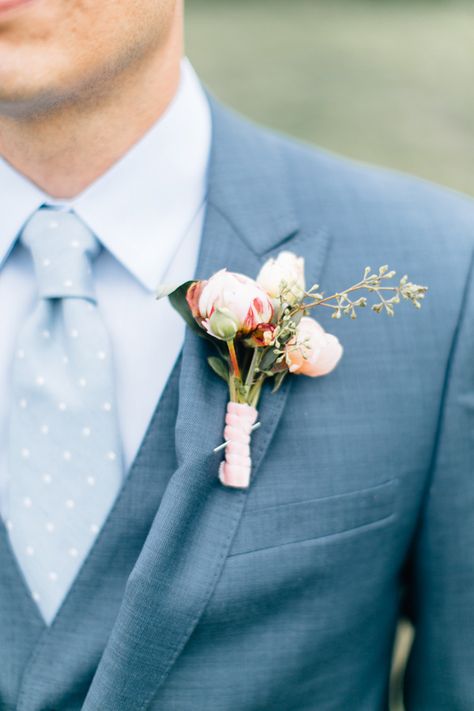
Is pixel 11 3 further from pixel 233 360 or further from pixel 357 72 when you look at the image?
pixel 357 72

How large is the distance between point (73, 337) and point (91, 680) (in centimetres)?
51

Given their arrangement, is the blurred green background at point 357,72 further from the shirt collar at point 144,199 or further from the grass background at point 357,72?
the shirt collar at point 144,199

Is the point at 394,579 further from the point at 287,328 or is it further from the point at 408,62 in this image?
the point at 408,62

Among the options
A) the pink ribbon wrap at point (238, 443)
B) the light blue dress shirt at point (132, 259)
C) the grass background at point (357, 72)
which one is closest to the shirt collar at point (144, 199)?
the light blue dress shirt at point (132, 259)

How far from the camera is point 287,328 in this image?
1.22m

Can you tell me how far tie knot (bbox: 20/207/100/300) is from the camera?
1.34 metres

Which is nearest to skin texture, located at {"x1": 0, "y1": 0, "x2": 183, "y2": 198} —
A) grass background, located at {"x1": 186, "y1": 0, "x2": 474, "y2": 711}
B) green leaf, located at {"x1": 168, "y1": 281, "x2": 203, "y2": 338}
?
green leaf, located at {"x1": 168, "y1": 281, "x2": 203, "y2": 338}

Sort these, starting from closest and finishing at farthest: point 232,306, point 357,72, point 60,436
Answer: point 232,306 → point 60,436 → point 357,72

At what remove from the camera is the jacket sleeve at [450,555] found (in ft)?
4.58

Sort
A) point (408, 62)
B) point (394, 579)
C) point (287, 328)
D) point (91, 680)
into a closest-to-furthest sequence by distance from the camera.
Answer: point (287, 328) < point (91, 680) < point (394, 579) < point (408, 62)

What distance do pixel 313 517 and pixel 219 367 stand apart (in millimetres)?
269

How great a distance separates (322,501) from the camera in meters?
1.35

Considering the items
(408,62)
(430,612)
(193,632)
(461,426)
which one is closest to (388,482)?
(461,426)

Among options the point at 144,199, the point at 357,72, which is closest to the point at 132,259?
the point at 144,199
